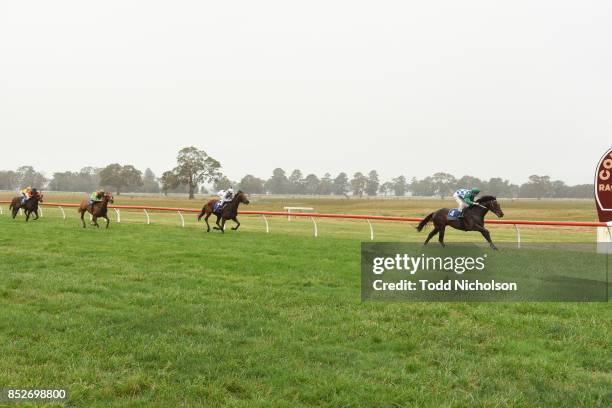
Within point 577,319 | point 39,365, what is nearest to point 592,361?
point 577,319

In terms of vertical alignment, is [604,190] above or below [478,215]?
above

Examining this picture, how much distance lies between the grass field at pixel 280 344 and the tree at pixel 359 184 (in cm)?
15523

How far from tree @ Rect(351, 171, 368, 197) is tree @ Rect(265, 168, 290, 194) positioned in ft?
73.0

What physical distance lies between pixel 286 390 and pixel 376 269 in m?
5.43

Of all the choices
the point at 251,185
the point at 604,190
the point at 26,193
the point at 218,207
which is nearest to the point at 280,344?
the point at 604,190

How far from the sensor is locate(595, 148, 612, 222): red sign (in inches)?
239

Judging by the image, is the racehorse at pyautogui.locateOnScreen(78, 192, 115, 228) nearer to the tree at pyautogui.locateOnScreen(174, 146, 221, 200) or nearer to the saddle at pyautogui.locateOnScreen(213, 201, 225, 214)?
the saddle at pyautogui.locateOnScreen(213, 201, 225, 214)

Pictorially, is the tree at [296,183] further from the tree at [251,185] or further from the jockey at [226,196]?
the jockey at [226,196]

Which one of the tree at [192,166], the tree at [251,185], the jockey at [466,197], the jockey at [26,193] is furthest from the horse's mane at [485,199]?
the tree at [251,185]

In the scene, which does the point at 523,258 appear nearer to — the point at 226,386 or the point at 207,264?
the point at 207,264

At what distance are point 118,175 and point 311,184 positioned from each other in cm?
7280

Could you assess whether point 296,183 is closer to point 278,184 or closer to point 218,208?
point 278,184

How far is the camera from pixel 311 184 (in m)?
164

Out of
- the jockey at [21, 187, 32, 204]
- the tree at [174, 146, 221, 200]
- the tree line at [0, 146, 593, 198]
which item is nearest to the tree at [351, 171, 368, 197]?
the tree line at [0, 146, 593, 198]
